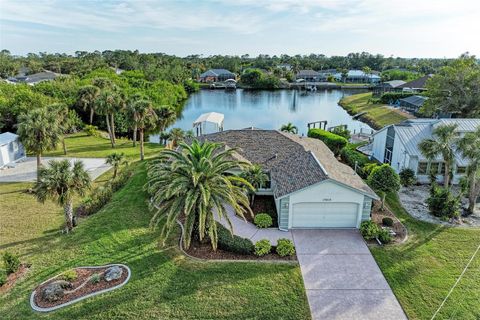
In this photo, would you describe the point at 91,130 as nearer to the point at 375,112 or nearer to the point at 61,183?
the point at 61,183

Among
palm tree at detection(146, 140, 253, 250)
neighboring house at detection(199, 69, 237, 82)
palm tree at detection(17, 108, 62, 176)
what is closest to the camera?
palm tree at detection(146, 140, 253, 250)

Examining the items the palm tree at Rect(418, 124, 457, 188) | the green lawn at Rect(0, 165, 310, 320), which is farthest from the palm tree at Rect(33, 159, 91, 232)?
the palm tree at Rect(418, 124, 457, 188)

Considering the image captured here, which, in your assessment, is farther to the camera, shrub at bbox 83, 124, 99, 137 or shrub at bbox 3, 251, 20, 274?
shrub at bbox 83, 124, 99, 137

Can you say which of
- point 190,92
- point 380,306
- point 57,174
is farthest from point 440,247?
point 190,92

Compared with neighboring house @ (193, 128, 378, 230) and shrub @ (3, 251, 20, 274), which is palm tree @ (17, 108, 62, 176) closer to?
shrub @ (3, 251, 20, 274)

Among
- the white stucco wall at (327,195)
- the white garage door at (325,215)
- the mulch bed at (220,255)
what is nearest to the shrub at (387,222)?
the white garage door at (325,215)

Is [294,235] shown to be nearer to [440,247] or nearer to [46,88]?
[440,247]
